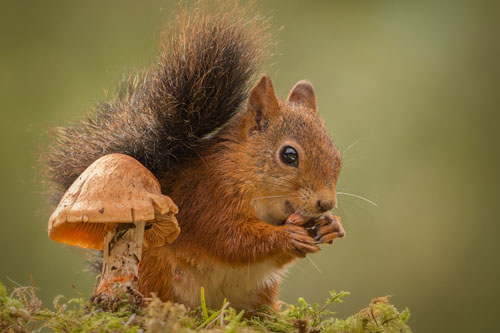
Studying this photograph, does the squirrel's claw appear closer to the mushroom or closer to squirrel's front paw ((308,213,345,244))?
squirrel's front paw ((308,213,345,244))

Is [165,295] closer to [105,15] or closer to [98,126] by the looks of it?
[98,126]

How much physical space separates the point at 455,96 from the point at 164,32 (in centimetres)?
397

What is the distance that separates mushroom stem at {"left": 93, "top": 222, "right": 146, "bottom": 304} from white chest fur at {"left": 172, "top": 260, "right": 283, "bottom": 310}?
28 centimetres

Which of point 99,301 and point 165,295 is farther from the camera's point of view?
point 165,295

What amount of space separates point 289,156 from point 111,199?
0.74 metres

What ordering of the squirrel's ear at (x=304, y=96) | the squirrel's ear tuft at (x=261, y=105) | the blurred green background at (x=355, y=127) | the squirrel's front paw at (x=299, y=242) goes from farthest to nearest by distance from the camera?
1. the blurred green background at (x=355, y=127)
2. the squirrel's ear at (x=304, y=96)
3. the squirrel's ear tuft at (x=261, y=105)
4. the squirrel's front paw at (x=299, y=242)

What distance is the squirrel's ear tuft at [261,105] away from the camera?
201 centimetres

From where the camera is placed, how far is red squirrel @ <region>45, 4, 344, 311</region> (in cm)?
185

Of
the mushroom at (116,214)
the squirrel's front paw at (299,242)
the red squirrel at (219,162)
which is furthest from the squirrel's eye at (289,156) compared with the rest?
the mushroom at (116,214)

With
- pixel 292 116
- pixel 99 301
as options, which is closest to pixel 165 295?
pixel 99 301

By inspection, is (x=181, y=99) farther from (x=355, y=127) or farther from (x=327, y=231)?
(x=355, y=127)

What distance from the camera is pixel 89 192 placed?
4.70 feet

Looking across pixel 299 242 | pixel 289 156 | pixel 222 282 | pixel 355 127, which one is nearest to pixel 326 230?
pixel 299 242

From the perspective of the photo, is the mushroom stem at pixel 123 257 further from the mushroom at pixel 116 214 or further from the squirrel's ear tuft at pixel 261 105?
the squirrel's ear tuft at pixel 261 105
